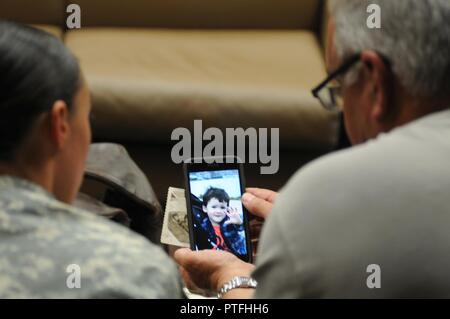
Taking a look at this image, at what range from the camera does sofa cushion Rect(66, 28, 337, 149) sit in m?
2.28

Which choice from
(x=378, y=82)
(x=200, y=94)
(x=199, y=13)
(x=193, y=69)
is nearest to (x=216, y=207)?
(x=378, y=82)

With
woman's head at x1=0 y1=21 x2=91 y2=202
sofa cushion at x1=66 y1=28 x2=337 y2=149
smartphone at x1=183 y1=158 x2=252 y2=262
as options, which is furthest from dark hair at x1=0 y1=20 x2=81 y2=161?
sofa cushion at x1=66 y1=28 x2=337 y2=149

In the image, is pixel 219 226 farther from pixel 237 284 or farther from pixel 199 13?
pixel 199 13

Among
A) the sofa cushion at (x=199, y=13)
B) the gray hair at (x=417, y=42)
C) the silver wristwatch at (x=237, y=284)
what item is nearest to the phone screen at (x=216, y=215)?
the silver wristwatch at (x=237, y=284)

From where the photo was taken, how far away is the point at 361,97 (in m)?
1.02

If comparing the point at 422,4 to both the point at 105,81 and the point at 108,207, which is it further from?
the point at 105,81

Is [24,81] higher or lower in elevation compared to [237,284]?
higher

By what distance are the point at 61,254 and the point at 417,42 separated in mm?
515

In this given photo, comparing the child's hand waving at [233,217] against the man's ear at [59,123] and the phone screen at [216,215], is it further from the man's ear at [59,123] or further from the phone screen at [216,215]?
the man's ear at [59,123]

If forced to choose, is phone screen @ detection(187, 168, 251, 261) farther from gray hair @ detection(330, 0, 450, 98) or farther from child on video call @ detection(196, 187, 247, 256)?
gray hair @ detection(330, 0, 450, 98)

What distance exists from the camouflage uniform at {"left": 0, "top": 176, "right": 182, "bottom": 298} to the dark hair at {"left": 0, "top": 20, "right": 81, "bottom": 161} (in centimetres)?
7

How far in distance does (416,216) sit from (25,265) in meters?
0.47

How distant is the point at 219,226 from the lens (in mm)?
1517
